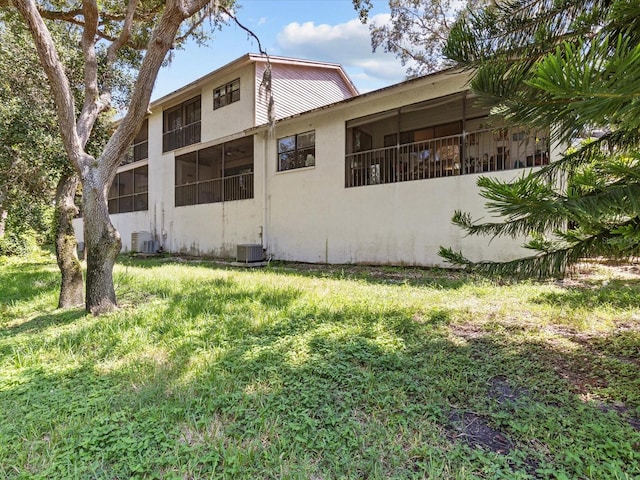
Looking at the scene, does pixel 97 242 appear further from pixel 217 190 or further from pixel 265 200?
pixel 217 190

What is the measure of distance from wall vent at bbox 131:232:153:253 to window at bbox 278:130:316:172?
27.3 feet

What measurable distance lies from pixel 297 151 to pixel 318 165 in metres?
1.30

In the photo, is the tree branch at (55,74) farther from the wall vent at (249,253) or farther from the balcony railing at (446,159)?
the balcony railing at (446,159)

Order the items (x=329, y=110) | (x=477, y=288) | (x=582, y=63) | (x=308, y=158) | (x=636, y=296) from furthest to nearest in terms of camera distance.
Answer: (x=308, y=158), (x=329, y=110), (x=477, y=288), (x=636, y=296), (x=582, y=63)

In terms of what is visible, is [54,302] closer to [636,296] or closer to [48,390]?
[48,390]

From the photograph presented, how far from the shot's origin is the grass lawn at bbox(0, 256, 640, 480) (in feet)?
5.97

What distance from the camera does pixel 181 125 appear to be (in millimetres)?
16125

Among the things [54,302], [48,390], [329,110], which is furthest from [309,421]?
[329,110]

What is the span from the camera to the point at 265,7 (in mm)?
9016

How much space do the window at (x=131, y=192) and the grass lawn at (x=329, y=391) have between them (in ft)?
46.6

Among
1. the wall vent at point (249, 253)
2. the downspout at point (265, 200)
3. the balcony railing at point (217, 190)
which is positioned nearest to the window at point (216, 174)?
the balcony railing at point (217, 190)

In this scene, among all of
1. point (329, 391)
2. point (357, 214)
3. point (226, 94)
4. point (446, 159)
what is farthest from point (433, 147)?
point (226, 94)

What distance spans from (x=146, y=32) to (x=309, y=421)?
10.7 metres

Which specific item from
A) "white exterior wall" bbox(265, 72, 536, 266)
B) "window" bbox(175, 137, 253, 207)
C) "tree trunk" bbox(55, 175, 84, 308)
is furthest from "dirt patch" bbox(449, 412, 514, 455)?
"window" bbox(175, 137, 253, 207)
